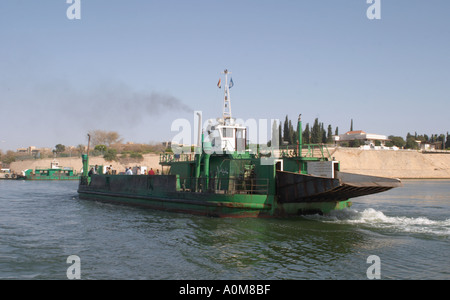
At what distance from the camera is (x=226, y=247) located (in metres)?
13.2

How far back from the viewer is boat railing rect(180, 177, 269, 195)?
18.6 m

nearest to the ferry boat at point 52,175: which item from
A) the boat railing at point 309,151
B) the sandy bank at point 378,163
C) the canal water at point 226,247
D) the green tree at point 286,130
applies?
the sandy bank at point 378,163

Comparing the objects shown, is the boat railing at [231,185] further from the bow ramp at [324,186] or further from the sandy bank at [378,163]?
the sandy bank at [378,163]

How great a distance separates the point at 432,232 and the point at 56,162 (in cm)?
8707

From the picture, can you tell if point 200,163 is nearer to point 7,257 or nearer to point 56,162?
point 7,257

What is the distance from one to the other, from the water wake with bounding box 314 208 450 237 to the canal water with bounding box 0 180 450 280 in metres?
0.04

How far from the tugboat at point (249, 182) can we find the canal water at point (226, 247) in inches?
30.6

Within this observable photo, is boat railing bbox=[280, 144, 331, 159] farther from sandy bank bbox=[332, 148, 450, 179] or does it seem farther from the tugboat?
sandy bank bbox=[332, 148, 450, 179]

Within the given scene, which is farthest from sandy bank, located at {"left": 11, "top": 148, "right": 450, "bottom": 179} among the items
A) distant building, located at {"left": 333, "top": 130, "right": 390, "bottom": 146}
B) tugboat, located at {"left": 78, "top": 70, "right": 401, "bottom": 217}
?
tugboat, located at {"left": 78, "top": 70, "right": 401, "bottom": 217}

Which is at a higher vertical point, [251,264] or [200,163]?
[200,163]

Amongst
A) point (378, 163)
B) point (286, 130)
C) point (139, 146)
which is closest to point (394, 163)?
point (378, 163)

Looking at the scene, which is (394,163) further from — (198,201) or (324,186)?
(324,186)

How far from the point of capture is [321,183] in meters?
16.6
